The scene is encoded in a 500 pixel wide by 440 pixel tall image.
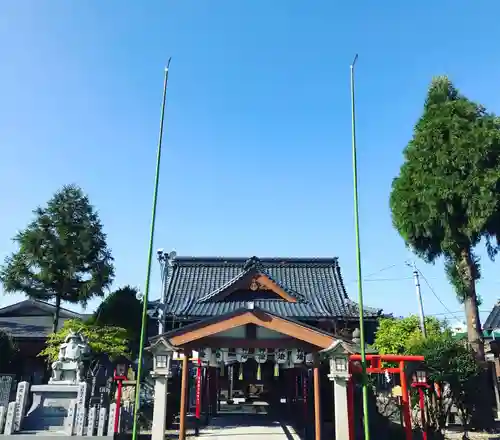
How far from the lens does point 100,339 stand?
75.6ft

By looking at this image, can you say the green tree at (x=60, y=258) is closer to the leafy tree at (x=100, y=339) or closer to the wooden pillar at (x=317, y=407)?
the leafy tree at (x=100, y=339)

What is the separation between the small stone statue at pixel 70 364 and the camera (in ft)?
57.3

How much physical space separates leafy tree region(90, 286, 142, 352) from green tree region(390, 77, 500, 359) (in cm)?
1647

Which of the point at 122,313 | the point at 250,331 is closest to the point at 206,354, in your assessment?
the point at 250,331

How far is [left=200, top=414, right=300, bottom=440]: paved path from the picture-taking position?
15.2 metres

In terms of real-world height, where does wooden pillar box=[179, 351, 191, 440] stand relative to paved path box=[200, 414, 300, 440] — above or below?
above

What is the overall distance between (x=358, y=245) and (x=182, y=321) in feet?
40.3

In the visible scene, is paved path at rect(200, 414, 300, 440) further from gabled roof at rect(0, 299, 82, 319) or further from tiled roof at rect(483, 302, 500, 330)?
tiled roof at rect(483, 302, 500, 330)

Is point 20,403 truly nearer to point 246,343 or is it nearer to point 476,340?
point 246,343

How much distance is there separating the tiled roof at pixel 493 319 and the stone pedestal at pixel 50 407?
30271 millimetres

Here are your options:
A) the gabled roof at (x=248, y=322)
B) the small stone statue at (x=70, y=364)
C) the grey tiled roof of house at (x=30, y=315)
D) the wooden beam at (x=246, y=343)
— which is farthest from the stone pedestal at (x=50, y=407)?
the grey tiled roof of house at (x=30, y=315)

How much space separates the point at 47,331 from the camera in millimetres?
30062

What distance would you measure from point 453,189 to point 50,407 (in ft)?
59.0

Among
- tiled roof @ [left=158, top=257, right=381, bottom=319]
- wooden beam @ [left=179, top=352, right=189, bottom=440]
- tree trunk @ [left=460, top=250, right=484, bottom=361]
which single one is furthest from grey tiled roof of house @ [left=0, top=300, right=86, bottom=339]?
tree trunk @ [left=460, top=250, right=484, bottom=361]
